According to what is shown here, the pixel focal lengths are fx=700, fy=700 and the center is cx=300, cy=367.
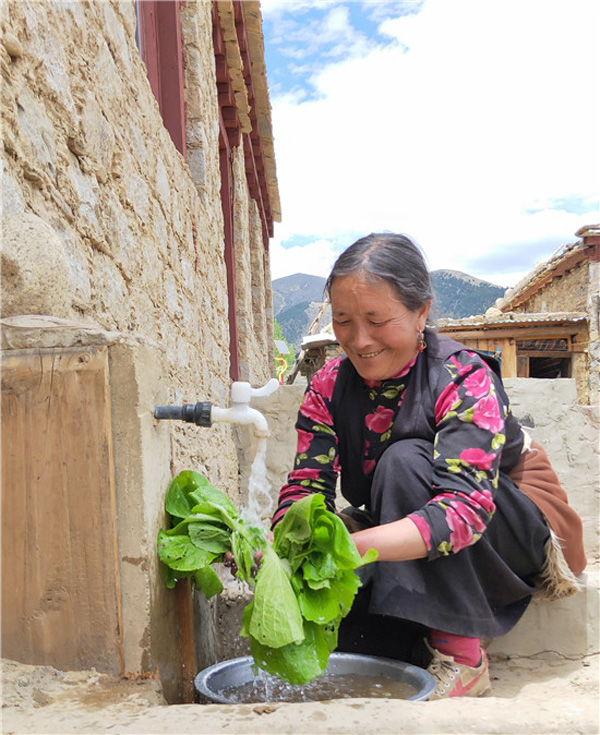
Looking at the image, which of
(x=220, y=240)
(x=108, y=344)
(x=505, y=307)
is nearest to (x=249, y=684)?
(x=108, y=344)

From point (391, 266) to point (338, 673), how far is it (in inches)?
47.2

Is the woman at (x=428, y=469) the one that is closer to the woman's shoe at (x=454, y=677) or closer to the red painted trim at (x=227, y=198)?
the woman's shoe at (x=454, y=677)

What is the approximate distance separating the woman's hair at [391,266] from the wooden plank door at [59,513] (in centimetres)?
84

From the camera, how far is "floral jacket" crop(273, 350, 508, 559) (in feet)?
5.96

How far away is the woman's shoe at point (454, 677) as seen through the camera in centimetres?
192

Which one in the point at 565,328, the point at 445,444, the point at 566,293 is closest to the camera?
the point at 445,444

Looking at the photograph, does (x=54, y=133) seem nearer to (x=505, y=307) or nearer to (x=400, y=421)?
(x=400, y=421)

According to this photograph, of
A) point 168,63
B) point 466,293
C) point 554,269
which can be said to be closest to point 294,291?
point 466,293

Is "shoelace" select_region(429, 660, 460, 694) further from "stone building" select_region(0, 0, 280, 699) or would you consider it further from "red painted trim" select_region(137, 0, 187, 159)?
"red painted trim" select_region(137, 0, 187, 159)

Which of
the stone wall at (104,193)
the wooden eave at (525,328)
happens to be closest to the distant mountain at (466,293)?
the wooden eave at (525,328)

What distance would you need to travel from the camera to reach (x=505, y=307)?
76.5ft

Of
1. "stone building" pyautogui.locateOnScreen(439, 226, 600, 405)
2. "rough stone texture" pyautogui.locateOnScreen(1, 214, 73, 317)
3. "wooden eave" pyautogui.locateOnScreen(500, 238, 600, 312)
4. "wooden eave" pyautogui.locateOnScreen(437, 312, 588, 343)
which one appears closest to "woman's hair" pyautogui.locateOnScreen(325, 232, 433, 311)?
"rough stone texture" pyautogui.locateOnScreen(1, 214, 73, 317)

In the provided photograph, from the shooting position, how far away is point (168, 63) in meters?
4.40

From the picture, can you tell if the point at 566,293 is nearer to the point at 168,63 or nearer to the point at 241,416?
the point at 168,63
